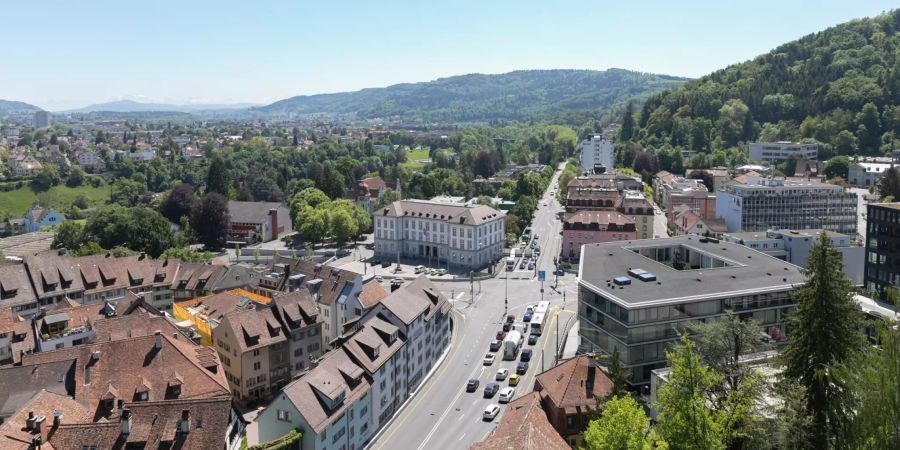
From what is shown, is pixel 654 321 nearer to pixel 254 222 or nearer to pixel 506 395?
pixel 506 395

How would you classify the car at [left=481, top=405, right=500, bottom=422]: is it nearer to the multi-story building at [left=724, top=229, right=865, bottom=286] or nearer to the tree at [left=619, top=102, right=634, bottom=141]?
the multi-story building at [left=724, top=229, right=865, bottom=286]

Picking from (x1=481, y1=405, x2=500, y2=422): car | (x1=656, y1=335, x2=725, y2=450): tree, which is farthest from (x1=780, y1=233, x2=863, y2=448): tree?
(x1=481, y1=405, x2=500, y2=422): car

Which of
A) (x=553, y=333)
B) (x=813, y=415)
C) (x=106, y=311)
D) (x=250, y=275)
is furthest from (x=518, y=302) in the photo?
(x=813, y=415)

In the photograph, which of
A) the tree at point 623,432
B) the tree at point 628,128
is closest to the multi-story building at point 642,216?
the tree at point 623,432

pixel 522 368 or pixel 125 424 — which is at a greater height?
pixel 125 424

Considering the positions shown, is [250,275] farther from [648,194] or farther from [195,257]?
[648,194]

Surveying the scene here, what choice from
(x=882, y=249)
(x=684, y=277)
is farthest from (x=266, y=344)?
(x=882, y=249)

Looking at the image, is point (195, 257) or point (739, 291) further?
point (195, 257)
